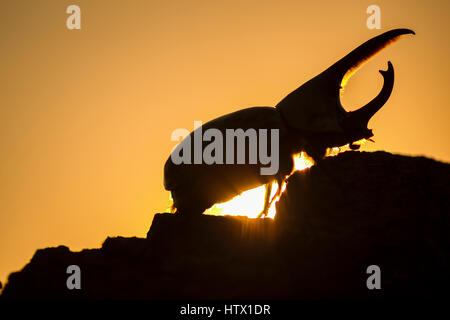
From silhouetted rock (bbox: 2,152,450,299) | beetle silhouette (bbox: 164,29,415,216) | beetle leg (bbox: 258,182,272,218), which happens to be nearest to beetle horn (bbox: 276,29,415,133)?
beetle silhouette (bbox: 164,29,415,216)

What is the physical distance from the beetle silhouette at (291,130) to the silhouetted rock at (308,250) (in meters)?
0.71

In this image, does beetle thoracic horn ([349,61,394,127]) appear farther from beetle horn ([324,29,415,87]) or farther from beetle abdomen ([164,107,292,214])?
beetle abdomen ([164,107,292,214])

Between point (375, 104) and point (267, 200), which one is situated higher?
point (375, 104)

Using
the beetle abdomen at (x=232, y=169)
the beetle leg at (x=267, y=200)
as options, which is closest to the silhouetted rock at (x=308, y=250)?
the beetle abdomen at (x=232, y=169)

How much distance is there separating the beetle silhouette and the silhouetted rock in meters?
0.71

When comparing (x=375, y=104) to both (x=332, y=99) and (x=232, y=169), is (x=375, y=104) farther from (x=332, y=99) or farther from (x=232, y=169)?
(x=232, y=169)

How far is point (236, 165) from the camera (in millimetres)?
4035

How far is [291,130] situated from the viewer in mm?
4129

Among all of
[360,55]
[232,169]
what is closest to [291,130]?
[232,169]

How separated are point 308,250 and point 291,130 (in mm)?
1537

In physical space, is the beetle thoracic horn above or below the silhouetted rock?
above

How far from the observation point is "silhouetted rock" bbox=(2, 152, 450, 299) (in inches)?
103
